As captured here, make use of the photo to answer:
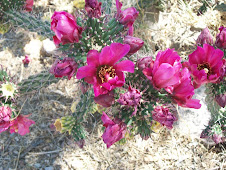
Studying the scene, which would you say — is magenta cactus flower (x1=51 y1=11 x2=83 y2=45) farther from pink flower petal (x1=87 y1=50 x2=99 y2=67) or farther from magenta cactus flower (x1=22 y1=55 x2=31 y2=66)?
magenta cactus flower (x1=22 y1=55 x2=31 y2=66)

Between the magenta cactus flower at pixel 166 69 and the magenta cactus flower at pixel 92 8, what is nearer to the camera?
the magenta cactus flower at pixel 166 69

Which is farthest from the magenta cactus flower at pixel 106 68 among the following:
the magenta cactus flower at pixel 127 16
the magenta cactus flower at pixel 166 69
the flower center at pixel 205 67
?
the flower center at pixel 205 67

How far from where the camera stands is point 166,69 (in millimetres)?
1143

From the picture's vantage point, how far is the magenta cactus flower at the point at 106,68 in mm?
1185

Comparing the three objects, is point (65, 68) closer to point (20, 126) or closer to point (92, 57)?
point (92, 57)

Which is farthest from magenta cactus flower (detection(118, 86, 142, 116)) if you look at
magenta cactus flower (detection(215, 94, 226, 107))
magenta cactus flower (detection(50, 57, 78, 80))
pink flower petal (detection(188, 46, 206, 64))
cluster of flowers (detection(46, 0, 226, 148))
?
magenta cactus flower (detection(215, 94, 226, 107))

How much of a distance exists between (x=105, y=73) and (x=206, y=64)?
25.6 inches

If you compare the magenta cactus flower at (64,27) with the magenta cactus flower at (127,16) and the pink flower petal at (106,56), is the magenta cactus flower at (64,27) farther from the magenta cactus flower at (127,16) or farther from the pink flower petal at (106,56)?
the magenta cactus flower at (127,16)

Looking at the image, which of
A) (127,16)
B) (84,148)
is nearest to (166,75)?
(127,16)

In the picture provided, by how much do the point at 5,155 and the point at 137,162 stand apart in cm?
126

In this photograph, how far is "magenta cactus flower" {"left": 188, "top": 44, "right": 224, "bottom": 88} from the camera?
136 cm

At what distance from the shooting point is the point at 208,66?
1456 millimetres

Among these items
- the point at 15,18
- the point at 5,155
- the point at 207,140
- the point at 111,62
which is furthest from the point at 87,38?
the point at 207,140

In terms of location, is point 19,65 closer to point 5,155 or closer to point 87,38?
point 5,155
